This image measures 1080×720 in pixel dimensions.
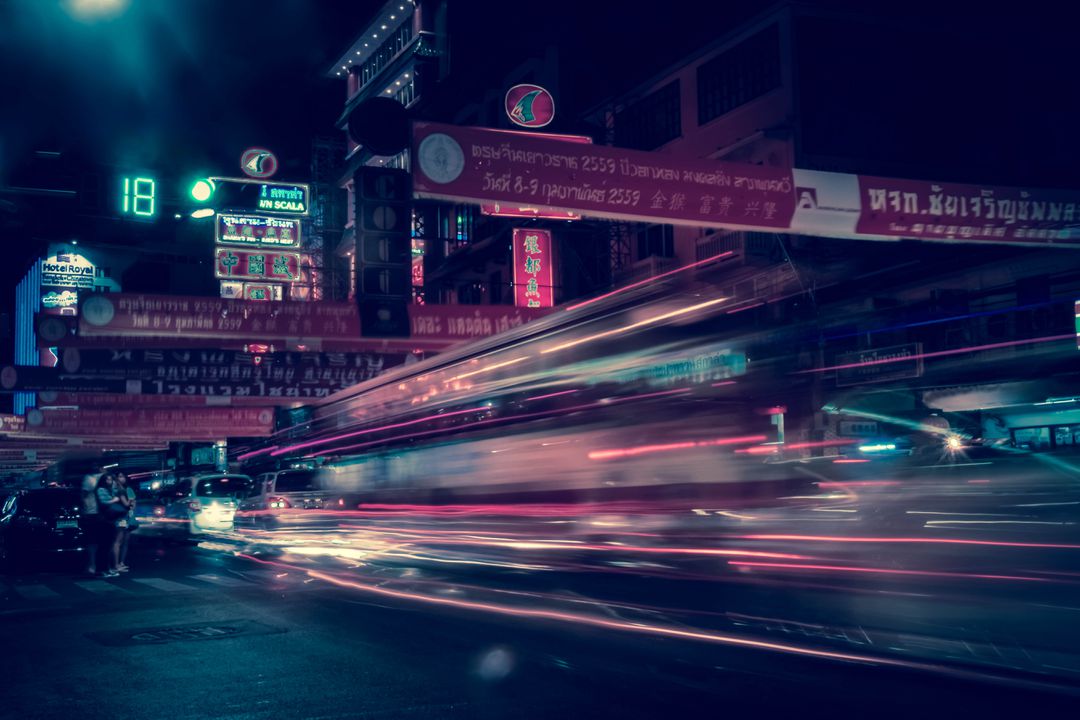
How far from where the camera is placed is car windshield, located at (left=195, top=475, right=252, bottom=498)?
26953mm

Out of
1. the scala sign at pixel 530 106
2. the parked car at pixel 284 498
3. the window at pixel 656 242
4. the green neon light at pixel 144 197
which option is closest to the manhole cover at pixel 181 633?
the green neon light at pixel 144 197

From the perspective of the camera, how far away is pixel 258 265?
33.0 metres

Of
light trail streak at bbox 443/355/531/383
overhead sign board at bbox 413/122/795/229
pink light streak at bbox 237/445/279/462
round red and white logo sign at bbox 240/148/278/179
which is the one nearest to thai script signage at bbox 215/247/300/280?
round red and white logo sign at bbox 240/148/278/179

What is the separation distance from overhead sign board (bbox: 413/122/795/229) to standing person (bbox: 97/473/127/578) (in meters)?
8.92

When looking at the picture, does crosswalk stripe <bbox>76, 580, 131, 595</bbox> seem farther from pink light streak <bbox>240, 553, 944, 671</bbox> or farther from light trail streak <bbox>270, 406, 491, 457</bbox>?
light trail streak <bbox>270, 406, 491, 457</bbox>

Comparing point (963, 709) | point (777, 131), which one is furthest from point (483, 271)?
point (963, 709)

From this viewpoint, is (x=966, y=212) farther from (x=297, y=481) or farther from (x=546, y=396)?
(x=297, y=481)

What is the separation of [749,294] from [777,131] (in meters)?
17.9

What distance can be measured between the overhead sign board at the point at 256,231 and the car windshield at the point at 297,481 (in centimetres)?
980

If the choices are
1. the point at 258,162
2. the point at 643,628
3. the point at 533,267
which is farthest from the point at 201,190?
the point at 258,162

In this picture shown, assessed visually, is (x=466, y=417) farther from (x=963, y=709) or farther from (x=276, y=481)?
(x=276, y=481)

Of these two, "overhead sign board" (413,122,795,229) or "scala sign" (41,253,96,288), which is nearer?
"overhead sign board" (413,122,795,229)

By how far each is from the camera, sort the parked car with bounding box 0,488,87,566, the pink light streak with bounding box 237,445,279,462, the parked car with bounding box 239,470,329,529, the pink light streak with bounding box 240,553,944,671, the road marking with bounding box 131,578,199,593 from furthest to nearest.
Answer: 1. the pink light streak with bounding box 237,445,279,462
2. the parked car with bounding box 239,470,329,529
3. the parked car with bounding box 0,488,87,566
4. the road marking with bounding box 131,578,199,593
5. the pink light streak with bounding box 240,553,944,671

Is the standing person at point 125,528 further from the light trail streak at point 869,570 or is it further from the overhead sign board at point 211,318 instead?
the light trail streak at point 869,570
